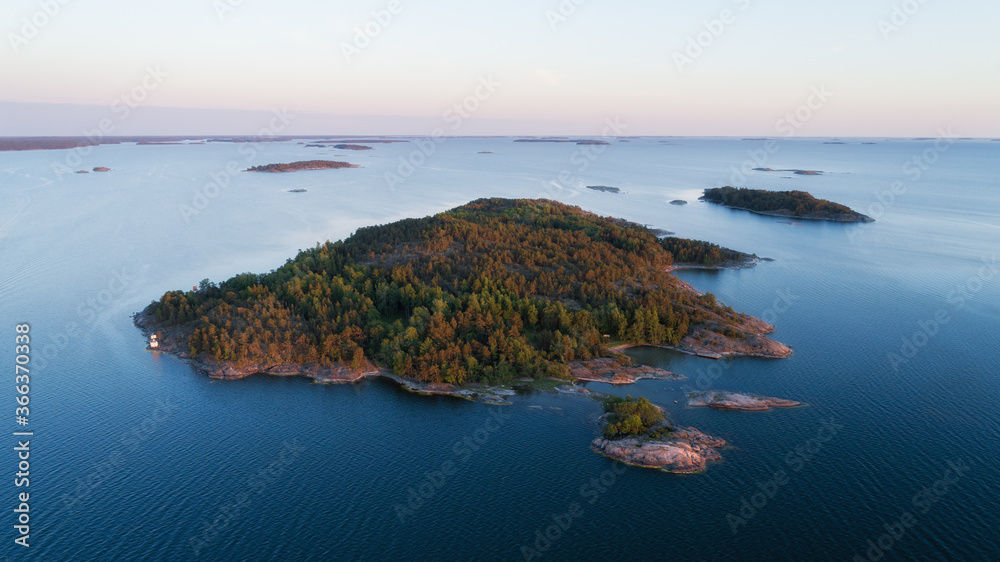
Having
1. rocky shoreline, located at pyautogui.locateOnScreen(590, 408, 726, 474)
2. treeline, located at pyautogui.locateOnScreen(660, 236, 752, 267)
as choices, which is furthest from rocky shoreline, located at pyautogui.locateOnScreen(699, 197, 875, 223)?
rocky shoreline, located at pyautogui.locateOnScreen(590, 408, 726, 474)

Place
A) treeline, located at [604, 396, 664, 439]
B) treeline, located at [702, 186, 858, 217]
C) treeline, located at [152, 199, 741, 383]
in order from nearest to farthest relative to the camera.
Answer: treeline, located at [604, 396, 664, 439] → treeline, located at [152, 199, 741, 383] → treeline, located at [702, 186, 858, 217]

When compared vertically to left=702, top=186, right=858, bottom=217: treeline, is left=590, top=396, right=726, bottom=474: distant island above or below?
below

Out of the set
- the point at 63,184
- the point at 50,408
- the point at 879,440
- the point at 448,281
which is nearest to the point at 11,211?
the point at 63,184

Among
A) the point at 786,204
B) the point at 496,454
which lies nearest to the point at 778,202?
the point at 786,204

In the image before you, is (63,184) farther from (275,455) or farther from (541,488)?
(541,488)

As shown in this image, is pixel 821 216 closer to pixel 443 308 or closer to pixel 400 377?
pixel 443 308

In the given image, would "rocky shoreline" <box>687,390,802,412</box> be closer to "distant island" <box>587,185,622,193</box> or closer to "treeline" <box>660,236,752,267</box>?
"treeline" <box>660,236,752,267</box>
